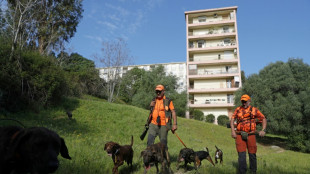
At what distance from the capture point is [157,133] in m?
6.96

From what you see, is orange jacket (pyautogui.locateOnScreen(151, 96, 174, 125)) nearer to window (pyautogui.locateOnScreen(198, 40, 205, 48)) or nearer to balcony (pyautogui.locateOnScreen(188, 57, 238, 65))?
balcony (pyautogui.locateOnScreen(188, 57, 238, 65))

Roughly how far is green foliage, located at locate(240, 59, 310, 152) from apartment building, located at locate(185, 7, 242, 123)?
16804 mm

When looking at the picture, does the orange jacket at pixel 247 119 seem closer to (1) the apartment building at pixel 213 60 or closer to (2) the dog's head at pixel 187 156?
(2) the dog's head at pixel 187 156

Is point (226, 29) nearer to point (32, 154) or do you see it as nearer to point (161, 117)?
point (161, 117)

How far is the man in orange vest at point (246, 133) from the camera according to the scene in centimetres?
620

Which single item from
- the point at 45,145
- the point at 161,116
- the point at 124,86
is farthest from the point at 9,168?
Result: the point at 124,86

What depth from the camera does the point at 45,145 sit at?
288cm

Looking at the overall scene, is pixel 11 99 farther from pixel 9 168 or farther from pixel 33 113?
pixel 9 168

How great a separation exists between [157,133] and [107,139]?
20.5ft

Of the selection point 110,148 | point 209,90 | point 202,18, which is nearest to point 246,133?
point 110,148

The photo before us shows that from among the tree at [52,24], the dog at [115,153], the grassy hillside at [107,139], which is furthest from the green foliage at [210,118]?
the dog at [115,153]

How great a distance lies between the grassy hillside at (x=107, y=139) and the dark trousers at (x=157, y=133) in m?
0.87

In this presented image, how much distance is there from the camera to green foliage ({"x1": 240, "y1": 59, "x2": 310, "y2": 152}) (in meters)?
20.4

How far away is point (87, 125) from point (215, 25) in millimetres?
40158
